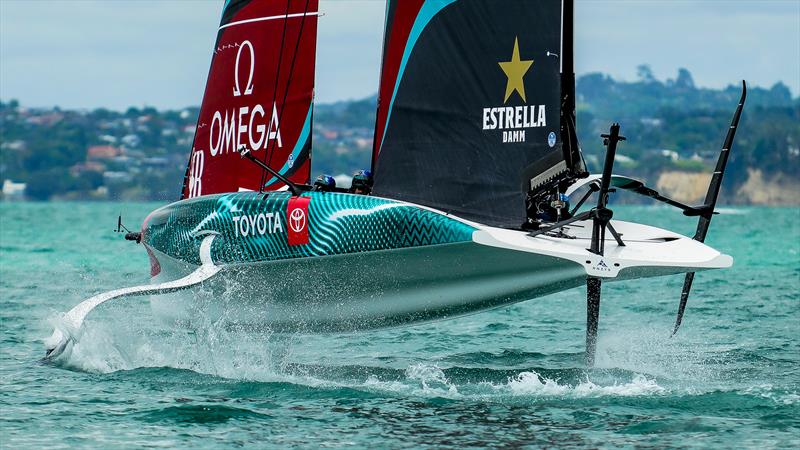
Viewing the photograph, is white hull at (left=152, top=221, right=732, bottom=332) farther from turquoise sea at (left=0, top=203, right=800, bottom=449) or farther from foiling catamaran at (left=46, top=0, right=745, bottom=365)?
turquoise sea at (left=0, top=203, right=800, bottom=449)

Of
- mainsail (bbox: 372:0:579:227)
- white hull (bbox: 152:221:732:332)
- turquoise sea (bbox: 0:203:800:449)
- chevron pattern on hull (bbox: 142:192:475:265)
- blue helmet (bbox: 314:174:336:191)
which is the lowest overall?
turquoise sea (bbox: 0:203:800:449)

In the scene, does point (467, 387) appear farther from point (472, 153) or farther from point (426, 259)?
point (472, 153)

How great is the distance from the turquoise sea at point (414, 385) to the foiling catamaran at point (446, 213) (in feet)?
1.84

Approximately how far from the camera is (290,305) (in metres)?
12.6

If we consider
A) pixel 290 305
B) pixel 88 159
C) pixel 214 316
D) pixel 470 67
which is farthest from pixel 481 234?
pixel 88 159

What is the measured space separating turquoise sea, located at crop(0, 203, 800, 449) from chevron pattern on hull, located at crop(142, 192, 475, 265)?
3.01ft

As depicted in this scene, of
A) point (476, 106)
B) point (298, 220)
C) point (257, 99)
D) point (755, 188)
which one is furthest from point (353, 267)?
point (755, 188)

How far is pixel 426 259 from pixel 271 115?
3183 mm

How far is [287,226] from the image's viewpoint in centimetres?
1205

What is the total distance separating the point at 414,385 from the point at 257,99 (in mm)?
3914

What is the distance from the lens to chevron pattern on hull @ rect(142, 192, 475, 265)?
1121cm

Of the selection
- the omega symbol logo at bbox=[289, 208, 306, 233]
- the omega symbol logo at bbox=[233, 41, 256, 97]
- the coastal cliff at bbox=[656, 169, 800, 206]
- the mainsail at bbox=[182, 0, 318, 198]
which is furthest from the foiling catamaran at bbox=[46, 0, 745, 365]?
the coastal cliff at bbox=[656, 169, 800, 206]

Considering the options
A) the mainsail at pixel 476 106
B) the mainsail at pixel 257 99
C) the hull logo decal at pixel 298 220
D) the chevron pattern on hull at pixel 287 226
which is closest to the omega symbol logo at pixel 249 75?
the mainsail at pixel 257 99

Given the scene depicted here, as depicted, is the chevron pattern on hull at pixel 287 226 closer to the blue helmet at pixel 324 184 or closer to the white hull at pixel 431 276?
the white hull at pixel 431 276
